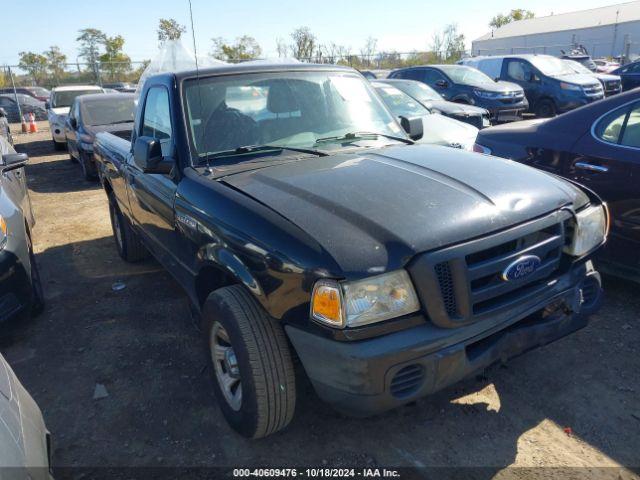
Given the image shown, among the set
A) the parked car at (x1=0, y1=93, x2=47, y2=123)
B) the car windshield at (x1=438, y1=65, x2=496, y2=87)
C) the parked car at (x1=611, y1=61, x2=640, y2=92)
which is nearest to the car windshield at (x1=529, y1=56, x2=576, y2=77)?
the car windshield at (x1=438, y1=65, x2=496, y2=87)

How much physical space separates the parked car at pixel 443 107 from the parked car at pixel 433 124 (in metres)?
0.29

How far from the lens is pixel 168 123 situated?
135 inches

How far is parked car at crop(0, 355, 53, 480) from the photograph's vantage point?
1.70 m

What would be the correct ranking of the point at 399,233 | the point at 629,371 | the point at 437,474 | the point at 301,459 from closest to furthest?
the point at 399,233
the point at 437,474
the point at 301,459
the point at 629,371

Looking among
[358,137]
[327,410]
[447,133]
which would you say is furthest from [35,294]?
[447,133]

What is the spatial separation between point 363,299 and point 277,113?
184 centimetres

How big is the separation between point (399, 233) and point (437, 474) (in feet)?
3.99

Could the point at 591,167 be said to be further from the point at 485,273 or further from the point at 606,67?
the point at 606,67

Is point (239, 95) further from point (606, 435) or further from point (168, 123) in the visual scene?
point (606, 435)

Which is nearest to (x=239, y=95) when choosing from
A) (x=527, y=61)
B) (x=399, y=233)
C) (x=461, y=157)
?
(x=461, y=157)

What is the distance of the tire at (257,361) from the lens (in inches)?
93.0

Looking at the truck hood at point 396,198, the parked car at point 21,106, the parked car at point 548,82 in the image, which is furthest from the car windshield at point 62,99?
the truck hood at point 396,198

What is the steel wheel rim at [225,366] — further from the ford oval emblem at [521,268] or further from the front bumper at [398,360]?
the ford oval emblem at [521,268]

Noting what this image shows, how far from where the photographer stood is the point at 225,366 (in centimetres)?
281
